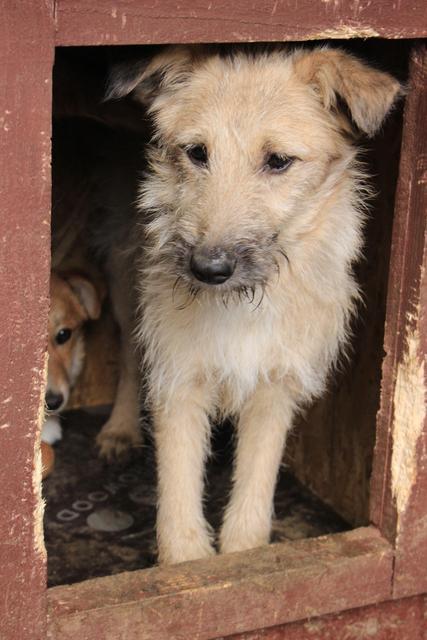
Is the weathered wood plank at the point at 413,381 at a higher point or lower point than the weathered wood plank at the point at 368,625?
higher

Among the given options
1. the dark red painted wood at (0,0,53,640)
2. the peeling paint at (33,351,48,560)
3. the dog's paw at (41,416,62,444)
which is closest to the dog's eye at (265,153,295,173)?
the dark red painted wood at (0,0,53,640)

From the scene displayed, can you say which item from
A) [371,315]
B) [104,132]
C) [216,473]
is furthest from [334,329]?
[104,132]

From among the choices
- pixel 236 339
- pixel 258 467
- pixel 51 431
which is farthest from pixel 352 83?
pixel 51 431

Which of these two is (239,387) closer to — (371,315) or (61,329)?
(371,315)

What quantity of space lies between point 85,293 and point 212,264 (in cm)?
224

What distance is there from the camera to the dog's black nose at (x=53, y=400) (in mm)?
5016

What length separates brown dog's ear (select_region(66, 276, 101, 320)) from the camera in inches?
211

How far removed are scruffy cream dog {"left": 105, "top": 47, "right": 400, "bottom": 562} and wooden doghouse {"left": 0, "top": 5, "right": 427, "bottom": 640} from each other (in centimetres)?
30

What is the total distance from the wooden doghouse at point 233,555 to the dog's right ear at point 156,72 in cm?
71

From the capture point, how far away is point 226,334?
3.91m

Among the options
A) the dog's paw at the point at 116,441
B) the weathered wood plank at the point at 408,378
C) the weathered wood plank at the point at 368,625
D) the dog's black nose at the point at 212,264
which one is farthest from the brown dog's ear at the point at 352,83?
the dog's paw at the point at 116,441

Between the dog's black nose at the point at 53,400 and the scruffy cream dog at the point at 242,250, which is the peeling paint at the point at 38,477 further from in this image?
the dog's black nose at the point at 53,400

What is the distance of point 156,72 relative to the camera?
3738 mm

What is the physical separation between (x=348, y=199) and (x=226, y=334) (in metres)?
0.72
